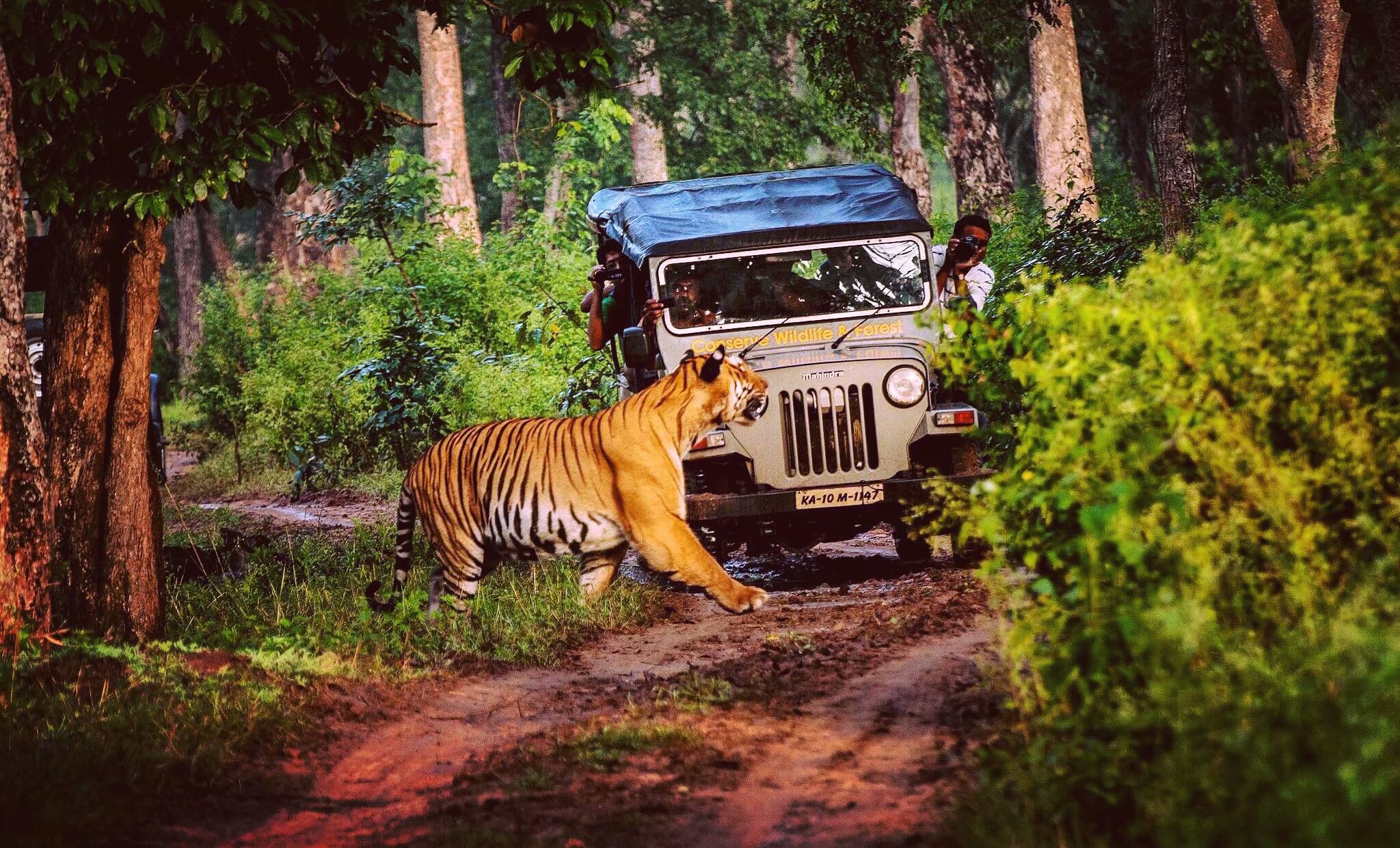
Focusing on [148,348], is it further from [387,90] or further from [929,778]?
[387,90]

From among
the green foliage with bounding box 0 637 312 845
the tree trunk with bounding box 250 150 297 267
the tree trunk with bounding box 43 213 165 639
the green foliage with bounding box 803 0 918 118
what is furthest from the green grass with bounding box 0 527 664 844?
the tree trunk with bounding box 250 150 297 267

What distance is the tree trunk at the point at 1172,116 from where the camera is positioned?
12.1m

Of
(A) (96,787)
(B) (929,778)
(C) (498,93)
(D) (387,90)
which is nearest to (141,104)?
(A) (96,787)

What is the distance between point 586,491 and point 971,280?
12.5ft

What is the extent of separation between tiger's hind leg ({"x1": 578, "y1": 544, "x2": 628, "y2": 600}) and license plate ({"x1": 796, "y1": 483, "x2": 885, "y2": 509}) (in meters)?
1.11

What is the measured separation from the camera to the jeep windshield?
1021 cm

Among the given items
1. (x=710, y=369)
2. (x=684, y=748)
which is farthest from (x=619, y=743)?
(x=710, y=369)

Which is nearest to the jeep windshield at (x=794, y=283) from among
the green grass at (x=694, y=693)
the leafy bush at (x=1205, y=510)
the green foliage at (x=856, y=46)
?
the green grass at (x=694, y=693)

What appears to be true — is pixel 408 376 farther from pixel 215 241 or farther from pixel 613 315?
pixel 215 241

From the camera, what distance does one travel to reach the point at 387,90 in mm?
34094

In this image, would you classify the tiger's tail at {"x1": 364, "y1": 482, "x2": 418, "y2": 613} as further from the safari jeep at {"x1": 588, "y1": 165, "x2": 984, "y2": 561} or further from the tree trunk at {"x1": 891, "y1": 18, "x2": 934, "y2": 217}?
the tree trunk at {"x1": 891, "y1": 18, "x2": 934, "y2": 217}

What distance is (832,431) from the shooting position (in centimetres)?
962

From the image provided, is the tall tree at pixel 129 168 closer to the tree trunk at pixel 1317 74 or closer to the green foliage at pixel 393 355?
the green foliage at pixel 393 355

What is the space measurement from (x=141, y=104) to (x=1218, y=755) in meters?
5.91
